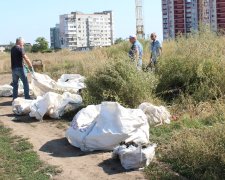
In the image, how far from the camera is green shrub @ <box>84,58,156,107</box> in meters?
9.33

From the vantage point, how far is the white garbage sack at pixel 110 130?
6.61 metres

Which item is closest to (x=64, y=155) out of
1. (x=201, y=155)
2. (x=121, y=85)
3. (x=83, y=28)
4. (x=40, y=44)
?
(x=201, y=155)

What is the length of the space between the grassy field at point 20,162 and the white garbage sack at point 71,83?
447 cm

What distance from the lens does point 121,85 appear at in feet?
30.9

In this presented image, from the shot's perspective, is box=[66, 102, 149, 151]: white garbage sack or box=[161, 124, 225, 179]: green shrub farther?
box=[66, 102, 149, 151]: white garbage sack

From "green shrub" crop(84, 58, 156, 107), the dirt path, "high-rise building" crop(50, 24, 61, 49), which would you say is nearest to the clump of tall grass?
"green shrub" crop(84, 58, 156, 107)

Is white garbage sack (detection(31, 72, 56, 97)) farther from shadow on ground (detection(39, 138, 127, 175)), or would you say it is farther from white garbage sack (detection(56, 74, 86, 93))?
shadow on ground (detection(39, 138, 127, 175))

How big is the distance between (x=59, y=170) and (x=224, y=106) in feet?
11.1

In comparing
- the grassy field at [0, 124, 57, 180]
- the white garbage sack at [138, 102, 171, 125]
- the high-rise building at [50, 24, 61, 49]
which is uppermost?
the high-rise building at [50, 24, 61, 49]

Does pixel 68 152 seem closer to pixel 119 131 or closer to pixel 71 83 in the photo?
pixel 119 131

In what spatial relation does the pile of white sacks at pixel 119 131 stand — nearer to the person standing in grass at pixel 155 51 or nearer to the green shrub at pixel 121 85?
the green shrub at pixel 121 85

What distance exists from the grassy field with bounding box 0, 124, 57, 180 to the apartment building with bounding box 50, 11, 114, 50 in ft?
269

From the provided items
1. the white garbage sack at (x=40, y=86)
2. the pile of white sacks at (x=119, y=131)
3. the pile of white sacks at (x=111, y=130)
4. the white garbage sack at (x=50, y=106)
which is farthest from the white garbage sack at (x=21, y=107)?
the pile of white sacks at (x=111, y=130)

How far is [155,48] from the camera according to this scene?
12352mm
